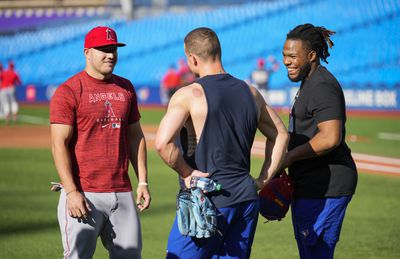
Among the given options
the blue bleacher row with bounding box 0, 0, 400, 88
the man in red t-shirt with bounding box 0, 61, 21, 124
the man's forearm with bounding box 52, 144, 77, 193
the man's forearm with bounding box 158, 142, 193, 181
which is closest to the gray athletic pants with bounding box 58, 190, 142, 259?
the man's forearm with bounding box 52, 144, 77, 193

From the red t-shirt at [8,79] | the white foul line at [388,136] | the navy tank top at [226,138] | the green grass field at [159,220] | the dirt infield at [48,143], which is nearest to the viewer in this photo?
the navy tank top at [226,138]

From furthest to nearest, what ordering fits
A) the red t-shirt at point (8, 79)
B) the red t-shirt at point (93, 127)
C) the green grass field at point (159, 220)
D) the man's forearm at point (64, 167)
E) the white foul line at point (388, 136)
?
the red t-shirt at point (8, 79) → the white foul line at point (388, 136) → the green grass field at point (159, 220) → the red t-shirt at point (93, 127) → the man's forearm at point (64, 167)

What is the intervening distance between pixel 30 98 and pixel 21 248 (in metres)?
33.0

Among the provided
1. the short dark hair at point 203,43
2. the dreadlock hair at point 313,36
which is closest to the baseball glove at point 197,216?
the short dark hair at point 203,43

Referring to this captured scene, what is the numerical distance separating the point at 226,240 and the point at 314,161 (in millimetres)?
1140

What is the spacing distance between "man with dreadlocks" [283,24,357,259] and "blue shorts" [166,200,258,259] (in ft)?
2.44

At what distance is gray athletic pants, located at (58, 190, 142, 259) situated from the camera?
5.34 m

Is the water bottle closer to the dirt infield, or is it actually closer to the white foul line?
the dirt infield

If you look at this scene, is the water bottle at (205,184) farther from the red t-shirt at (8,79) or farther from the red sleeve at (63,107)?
the red t-shirt at (8,79)

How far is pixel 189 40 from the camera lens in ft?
15.6

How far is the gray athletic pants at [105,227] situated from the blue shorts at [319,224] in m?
1.27

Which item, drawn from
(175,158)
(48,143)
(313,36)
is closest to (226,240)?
(175,158)

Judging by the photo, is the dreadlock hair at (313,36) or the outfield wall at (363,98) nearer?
the dreadlock hair at (313,36)

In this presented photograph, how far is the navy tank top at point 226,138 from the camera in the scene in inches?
185
